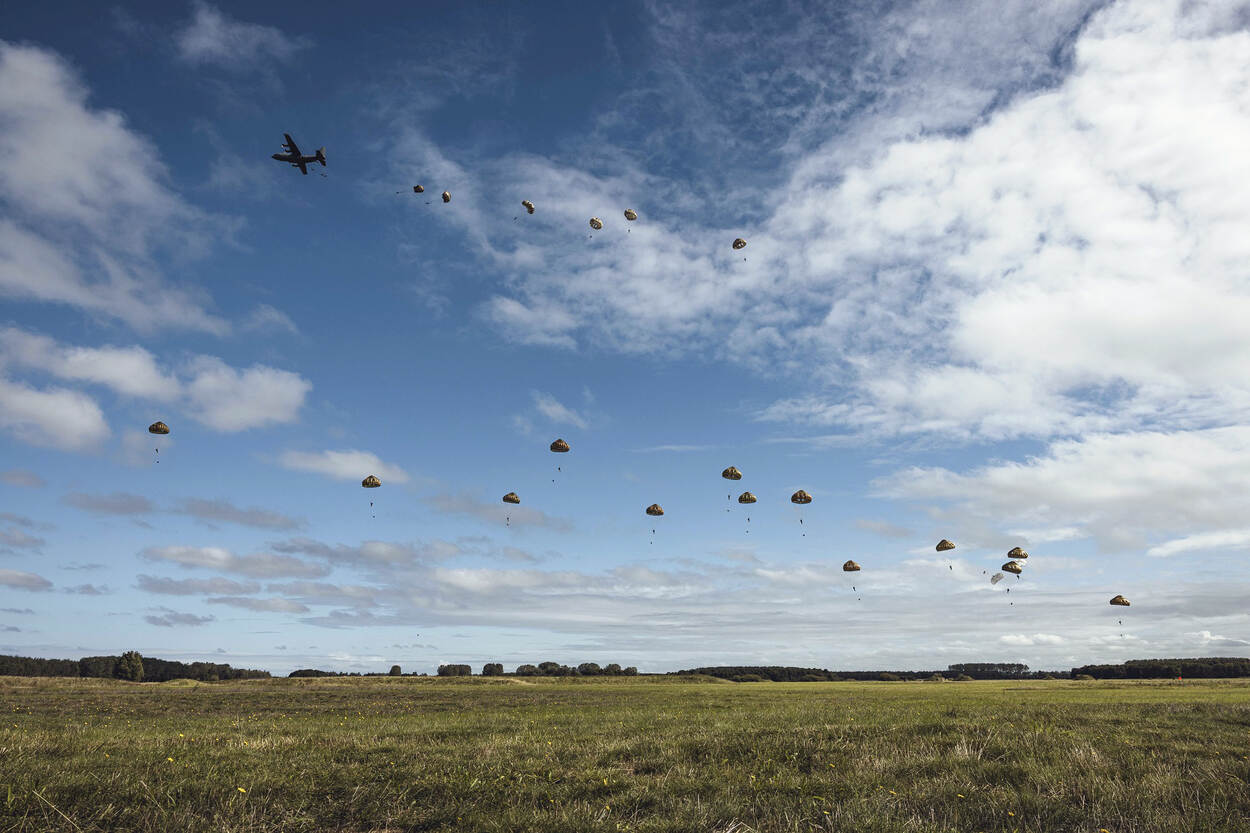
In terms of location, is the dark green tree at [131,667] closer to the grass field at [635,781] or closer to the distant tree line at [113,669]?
the distant tree line at [113,669]

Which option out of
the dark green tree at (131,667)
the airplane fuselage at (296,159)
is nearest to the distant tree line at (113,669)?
the dark green tree at (131,667)

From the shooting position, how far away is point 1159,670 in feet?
409

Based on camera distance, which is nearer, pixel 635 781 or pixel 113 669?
pixel 635 781

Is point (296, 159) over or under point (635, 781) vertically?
over

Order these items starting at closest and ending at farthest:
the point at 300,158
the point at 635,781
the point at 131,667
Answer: the point at 635,781, the point at 300,158, the point at 131,667

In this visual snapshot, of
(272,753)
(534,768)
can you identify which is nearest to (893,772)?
(534,768)

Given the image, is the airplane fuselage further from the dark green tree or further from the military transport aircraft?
the dark green tree

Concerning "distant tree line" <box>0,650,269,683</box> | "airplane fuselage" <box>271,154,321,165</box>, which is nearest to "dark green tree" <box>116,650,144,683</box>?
"distant tree line" <box>0,650,269,683</box>

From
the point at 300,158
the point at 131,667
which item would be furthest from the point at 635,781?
the point at 131,667

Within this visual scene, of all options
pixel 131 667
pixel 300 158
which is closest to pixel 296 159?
pixel 300 158

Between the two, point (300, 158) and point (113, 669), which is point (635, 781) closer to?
point (300, 158)

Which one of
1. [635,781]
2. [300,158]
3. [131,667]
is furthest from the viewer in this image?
[131,667]

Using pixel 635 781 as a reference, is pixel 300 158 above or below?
above

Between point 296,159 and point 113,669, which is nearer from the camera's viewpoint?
point 296,159
